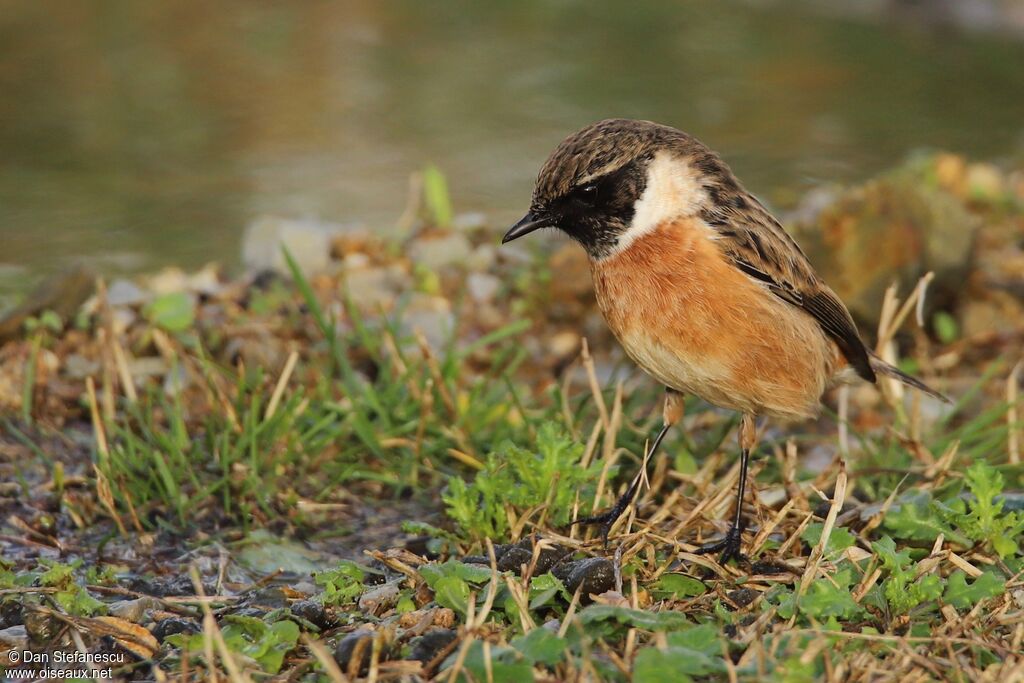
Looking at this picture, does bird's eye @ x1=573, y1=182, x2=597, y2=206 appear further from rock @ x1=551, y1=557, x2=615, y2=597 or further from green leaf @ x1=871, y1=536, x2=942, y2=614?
green leaf @ x1=871, y1=536, x2=942, y2=614

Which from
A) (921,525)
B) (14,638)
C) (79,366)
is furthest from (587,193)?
(79,366)

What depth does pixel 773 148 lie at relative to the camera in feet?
37.3

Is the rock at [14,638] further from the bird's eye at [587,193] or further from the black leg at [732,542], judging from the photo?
the bird's eye at [587,193]

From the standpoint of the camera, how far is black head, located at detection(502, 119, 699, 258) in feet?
15.0

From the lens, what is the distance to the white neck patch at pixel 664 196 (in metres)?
4.62

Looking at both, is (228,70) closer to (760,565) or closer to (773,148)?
(773,148)

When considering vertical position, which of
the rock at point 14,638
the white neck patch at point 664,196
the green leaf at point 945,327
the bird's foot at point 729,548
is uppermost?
the white neck patch at point 664,196

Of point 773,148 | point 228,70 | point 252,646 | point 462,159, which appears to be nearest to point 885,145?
point 773,148

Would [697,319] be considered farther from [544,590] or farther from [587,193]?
[544,590]

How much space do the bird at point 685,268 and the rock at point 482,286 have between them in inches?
91.2

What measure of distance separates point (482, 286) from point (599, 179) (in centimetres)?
251

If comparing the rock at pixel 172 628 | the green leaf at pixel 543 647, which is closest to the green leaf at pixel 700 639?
the green leaf at pixel 543 647

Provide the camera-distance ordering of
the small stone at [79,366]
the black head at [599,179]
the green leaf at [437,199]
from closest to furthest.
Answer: the black head at [599,179]
the small stone at [79,366]
the green leaf at [437,199]

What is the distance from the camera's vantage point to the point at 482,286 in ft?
23.2
